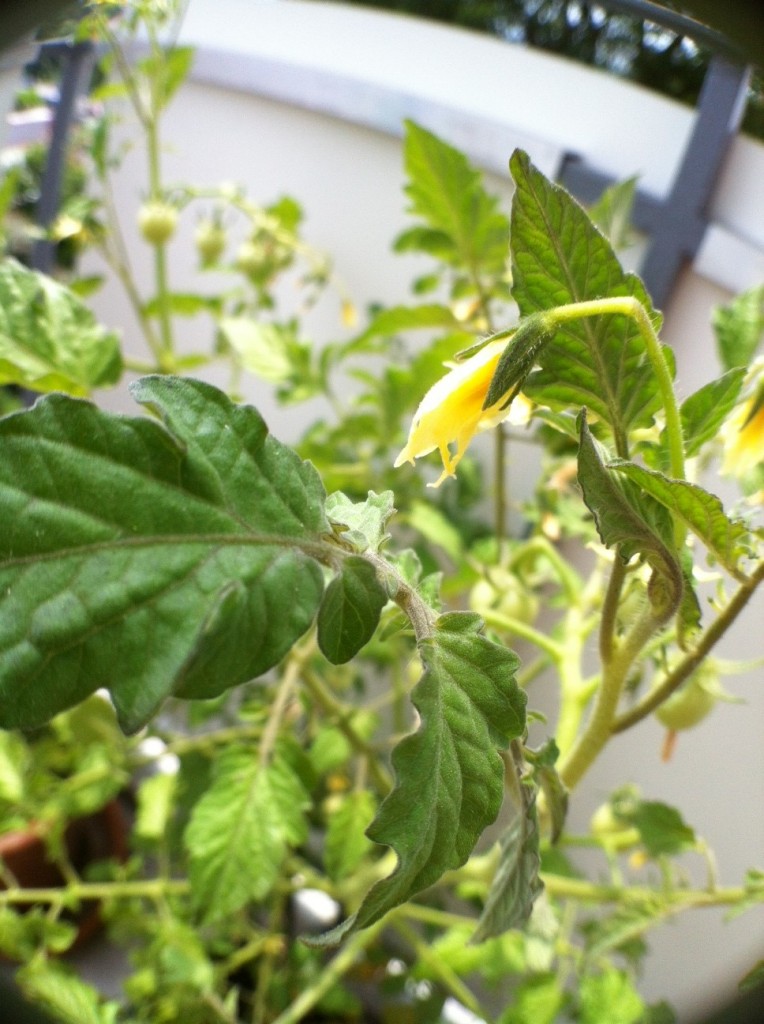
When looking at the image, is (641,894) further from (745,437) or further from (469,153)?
(469,153)

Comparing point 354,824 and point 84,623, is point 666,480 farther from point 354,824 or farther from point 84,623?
point 354,824

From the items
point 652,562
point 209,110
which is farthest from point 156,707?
point 209,110

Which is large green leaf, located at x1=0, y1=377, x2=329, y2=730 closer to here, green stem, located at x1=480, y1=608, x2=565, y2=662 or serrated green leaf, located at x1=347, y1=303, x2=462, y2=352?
green stem, located at x1=480, y1=608, x2=565, y2=662

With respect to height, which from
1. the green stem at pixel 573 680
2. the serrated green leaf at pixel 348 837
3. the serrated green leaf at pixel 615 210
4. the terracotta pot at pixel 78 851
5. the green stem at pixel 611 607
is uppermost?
the serrated green leaf at pixel 615 210

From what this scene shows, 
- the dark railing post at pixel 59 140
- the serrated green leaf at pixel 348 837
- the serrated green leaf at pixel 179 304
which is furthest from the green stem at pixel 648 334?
the dark railing post at pixel 59 140

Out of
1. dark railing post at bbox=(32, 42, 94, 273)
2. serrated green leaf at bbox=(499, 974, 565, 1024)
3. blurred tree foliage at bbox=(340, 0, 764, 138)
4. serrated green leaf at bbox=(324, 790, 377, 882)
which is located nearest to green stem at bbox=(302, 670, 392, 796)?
serrated green leaf at bbox=(324, 790, 377, 882)

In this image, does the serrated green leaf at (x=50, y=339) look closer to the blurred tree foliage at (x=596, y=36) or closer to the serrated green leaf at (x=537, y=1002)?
the blurred tree foliage at (x=596, y=36)
